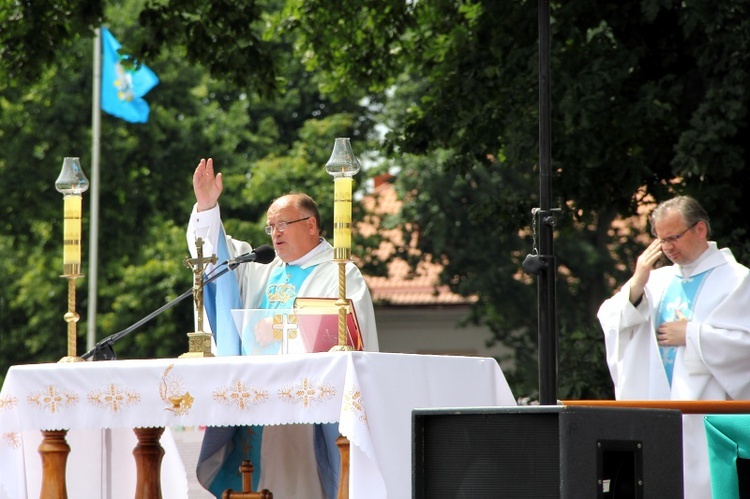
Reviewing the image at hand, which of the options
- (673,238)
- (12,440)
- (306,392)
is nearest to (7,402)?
(12,440)

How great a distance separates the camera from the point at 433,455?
4.36m

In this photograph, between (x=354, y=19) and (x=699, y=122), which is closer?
(x=699, y=122)

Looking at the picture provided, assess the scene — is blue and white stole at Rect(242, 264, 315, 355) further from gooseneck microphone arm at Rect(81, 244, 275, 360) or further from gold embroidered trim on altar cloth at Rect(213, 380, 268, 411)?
gold embroidered trim on altar cloth at Rect(213, 380, 268, 411)

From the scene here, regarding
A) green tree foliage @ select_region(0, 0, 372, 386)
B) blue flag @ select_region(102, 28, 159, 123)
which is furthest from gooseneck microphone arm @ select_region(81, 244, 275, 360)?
blue flag @ select_region(102, 28, 159, 123)

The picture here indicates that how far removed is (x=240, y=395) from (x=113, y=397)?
0.56m

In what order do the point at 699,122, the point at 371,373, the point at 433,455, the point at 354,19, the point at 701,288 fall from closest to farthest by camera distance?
the point at 433,455 < the point at 371,373 < the point at 701,288 < the point at 699,122 < the point at 354,19

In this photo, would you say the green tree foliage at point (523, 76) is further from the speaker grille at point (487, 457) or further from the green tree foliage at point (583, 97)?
the speaker grille at point (487, 457)

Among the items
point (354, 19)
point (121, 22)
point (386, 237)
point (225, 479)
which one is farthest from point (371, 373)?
point (386, 237)

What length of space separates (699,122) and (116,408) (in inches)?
263

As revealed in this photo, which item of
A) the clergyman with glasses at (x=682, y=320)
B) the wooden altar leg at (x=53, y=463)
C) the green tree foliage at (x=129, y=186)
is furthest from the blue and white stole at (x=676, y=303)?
the green tree foliage at (x=129, y=186)

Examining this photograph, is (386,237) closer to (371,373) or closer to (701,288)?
(701,288)

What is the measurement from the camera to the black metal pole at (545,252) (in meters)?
7.49

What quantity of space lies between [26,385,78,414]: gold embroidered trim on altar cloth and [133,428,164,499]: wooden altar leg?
0.82 metres

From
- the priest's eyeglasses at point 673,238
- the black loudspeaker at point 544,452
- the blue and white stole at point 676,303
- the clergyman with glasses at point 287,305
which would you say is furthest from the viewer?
the blue and white stole at point 676,303
